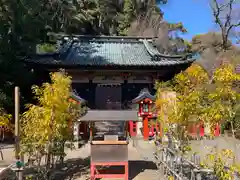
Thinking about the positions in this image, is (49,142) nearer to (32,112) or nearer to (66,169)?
(32,112)

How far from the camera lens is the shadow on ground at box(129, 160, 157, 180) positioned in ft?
26.3

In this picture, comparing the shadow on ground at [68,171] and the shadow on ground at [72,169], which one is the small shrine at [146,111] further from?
the shadow on ground at [68,171]

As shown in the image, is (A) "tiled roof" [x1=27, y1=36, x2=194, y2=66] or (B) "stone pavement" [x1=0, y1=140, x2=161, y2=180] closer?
(B) "stone pavement" [x1=0, y1=140, x2=161, y2=180]

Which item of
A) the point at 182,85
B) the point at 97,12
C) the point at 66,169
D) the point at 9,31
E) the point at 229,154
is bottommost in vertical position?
the point at 66,169

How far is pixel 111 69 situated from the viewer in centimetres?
1501

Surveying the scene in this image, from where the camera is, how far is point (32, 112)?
631 centimetres

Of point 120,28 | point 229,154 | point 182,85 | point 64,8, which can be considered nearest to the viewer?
point 229,154

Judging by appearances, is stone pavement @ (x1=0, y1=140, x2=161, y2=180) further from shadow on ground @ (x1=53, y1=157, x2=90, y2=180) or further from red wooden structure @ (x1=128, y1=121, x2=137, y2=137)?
red wooden structure @ (x1=128, y1=121, x2=137, y2=137)

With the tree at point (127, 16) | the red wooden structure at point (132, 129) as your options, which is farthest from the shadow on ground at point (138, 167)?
the tree at point (127, 16)

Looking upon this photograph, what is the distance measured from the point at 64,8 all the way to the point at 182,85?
19738 millimetres

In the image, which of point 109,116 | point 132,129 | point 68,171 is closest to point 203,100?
point 109,116

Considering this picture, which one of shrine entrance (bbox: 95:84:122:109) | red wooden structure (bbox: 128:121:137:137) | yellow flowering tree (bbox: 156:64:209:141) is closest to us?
yellow flowering tree (bbox: 156:64:209:141)

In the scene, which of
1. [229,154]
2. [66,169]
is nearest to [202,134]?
[66,169]

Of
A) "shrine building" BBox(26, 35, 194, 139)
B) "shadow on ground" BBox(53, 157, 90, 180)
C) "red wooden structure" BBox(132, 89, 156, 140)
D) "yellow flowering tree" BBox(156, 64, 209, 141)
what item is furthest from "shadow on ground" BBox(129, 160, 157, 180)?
"shrine building" BBox(26, 35, 194, 139)
